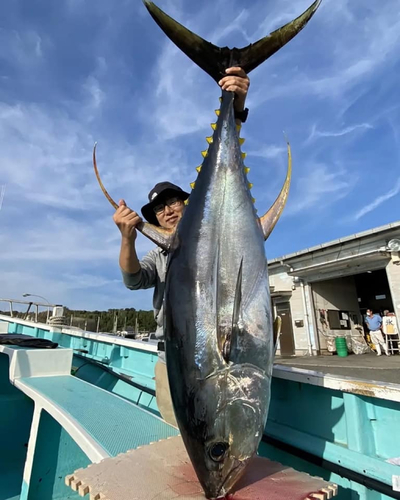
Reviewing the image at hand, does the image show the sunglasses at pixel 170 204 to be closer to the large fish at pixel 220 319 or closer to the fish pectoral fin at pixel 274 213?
the large fish at pixel 220 319

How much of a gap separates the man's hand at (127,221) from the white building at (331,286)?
10.2m

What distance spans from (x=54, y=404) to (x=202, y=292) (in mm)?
1558

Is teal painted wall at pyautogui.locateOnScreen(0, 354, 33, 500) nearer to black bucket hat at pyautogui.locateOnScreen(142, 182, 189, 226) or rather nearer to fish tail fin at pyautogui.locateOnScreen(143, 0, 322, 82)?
black bucket hat at pyautogui.locateOnScreen(142, 182, 189, 226)

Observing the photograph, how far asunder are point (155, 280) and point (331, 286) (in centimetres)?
1287

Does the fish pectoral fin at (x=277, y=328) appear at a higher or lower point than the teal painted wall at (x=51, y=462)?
higher

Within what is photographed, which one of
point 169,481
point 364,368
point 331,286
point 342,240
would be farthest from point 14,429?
point 331,286

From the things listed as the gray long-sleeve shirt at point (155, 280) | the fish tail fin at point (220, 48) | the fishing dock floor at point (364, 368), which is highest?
the fish tail fin at point (220, 48)

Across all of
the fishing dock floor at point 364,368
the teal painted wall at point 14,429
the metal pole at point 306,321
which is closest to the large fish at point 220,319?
the fishing dock floor at point 364,368

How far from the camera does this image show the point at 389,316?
11383 millimetres

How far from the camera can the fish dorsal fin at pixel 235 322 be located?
1.28 m

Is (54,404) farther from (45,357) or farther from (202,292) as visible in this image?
(202,292)

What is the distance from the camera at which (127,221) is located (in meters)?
1.60

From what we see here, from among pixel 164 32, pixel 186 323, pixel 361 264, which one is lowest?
pixel 186 323

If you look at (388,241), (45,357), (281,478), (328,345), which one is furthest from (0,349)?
(328,345)
